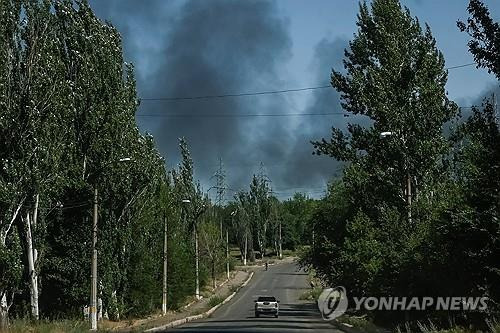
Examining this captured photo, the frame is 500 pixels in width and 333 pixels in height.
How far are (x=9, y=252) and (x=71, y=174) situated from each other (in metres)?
6.48

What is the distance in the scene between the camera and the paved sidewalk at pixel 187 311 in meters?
41.1

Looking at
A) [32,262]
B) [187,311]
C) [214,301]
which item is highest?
[32,262]

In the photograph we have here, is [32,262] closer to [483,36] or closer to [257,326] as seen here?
[257,326]

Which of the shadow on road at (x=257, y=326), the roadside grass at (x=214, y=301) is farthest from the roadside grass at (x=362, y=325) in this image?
the roadside grass at (x=214, y=301)

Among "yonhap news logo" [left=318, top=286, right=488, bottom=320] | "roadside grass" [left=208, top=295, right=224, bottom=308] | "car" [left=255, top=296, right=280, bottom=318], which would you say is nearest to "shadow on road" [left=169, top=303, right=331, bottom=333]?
"car" [left=255, top=296, right=280, bottom=318]

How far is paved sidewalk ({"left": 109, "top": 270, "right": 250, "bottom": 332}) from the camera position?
41.1 m

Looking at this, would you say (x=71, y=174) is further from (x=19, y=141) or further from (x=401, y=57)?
(x=401, y=57)

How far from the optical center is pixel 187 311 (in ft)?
201

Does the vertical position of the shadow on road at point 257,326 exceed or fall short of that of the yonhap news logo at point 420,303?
it falls short

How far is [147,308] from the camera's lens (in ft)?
169

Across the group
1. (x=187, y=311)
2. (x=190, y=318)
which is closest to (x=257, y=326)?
(x=190, y=318)

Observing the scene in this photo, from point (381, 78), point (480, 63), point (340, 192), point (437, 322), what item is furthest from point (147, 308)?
point (480, 63)

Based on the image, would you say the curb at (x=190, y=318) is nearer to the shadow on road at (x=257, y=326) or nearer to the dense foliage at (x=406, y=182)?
the shadow on road at (x=257, y=326)

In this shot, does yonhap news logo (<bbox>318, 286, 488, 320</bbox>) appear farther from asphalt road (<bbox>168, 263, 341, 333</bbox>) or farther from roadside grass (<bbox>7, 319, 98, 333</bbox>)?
asphalt road (<bbox>168, 263, 341, 333</bbox>)
